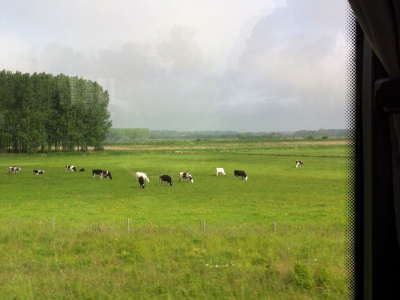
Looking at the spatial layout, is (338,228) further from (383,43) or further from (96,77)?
(96,77)

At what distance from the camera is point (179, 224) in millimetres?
1605

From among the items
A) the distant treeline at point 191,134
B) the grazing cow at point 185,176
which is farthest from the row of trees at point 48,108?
the grazing cow at point 185,176

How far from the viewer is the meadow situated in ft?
4.22

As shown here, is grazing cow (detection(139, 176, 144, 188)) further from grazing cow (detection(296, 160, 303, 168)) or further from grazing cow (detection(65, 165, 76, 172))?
grazing cow (detection(296, 160, 303, 168))

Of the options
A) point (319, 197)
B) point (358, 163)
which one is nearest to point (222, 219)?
point (319, 197)

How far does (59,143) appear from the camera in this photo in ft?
5.68

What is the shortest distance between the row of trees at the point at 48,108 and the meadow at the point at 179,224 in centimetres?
11

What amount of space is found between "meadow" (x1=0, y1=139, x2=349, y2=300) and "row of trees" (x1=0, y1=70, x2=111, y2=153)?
0.11m

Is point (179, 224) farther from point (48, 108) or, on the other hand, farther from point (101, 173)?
point (48, 108)

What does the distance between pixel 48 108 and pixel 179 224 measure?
0.87m

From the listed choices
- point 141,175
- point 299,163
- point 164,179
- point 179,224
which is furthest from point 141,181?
point 299,163

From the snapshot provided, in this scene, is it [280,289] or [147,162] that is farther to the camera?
[147,162]

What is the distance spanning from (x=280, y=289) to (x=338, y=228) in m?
0.37

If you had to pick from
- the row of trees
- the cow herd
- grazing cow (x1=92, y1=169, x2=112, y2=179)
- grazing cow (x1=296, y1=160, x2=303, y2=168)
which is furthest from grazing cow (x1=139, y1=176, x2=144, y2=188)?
grazing cow (x1=296, y1=160, x2=303, y2=168)
